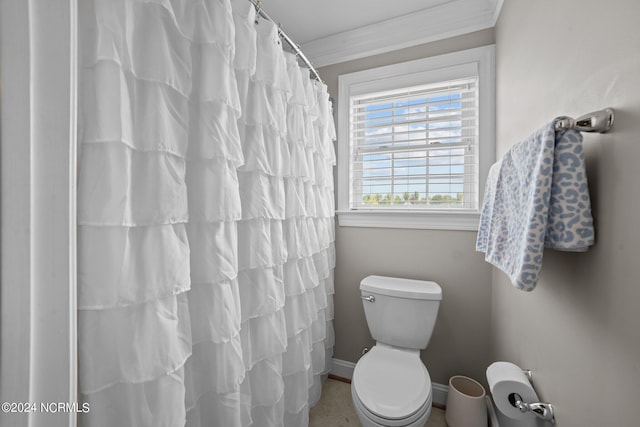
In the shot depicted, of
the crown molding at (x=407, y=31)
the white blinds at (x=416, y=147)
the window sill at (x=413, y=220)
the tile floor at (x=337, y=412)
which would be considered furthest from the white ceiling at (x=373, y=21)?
the tile floor at (x=337, y=412)

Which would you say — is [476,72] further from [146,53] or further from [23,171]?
[23,171]

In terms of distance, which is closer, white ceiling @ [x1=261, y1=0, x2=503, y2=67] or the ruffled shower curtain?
the ruffled shower curtain

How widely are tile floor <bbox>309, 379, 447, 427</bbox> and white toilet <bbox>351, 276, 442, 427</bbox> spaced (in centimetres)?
45

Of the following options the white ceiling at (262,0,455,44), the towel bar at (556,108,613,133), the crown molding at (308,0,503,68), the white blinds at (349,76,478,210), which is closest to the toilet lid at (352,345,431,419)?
the white blinds at (349,76,478,210)

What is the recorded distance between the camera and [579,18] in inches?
29.3

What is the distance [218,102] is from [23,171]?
0.54 m

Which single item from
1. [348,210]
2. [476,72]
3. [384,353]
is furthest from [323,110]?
[384,353]

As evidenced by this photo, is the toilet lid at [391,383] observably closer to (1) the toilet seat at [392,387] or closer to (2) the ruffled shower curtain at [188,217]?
(1) the toilet seat at [392,387]

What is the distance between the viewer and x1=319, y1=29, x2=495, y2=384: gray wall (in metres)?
1.71

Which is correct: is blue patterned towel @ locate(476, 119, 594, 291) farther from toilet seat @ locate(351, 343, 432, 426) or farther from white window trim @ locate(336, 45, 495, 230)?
white window trim @ locate(336, 45, 495, 230)

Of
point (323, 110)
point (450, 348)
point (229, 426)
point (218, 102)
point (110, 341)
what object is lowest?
point (450, 348)

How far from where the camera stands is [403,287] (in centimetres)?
168

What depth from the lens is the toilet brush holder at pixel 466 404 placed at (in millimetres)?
1464

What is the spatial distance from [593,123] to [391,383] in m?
1.30
